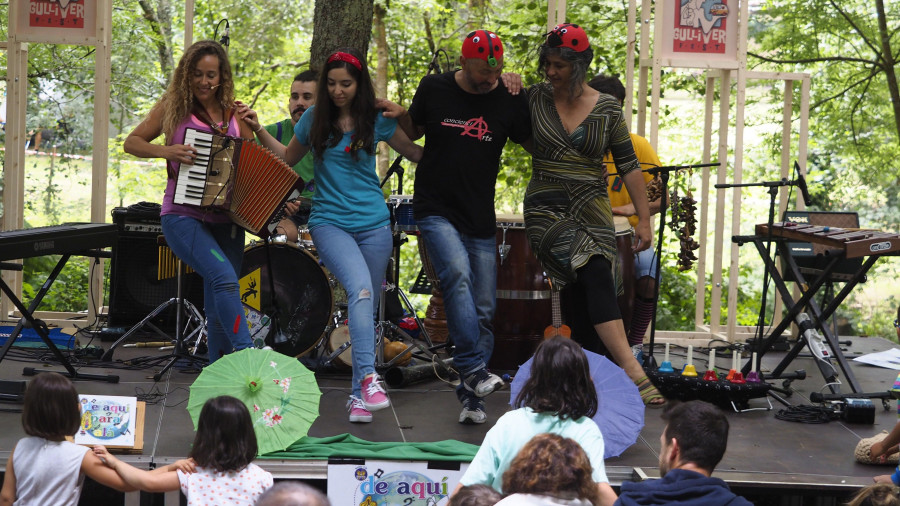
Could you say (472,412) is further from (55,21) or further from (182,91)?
(55,21)

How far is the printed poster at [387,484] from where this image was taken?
13.3 feet

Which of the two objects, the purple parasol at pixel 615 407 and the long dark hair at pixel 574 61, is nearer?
the purple parasol at pixel 615 407

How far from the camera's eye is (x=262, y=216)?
507cm

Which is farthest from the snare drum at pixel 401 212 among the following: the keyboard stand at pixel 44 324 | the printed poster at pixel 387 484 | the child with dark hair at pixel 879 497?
the child with dark hair at pixel 879 497

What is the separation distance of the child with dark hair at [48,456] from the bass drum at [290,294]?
107 inches

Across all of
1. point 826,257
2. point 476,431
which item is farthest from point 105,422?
point 826,257

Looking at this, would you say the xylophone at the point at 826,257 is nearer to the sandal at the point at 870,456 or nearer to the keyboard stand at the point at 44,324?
the sandal at the point at 870,456

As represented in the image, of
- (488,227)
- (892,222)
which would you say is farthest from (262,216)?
(892,222)

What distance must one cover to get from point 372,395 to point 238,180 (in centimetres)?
133

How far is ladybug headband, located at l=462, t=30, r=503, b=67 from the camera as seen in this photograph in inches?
188

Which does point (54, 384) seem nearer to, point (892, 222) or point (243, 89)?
point (243, 89)

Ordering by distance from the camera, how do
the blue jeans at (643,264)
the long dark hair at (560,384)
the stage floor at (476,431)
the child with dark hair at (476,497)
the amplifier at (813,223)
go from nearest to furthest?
1. the child with dark hair at (476,497)
2. the long dark hair at (560,384)
3. the stage floor at (476,431)
4. the blue jeans at (643,264)
5. the amplifier at (813,223)

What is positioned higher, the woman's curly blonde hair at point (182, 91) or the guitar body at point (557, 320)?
the woman's curly blonde hair at point (182, 91)

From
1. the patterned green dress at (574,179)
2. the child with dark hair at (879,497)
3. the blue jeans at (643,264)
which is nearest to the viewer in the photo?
the child with dark hair at (879,497)
